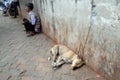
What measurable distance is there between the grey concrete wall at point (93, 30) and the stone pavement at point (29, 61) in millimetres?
A: 378

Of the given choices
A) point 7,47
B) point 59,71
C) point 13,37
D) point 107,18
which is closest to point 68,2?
point 107,18

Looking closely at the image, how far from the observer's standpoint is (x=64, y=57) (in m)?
4.21

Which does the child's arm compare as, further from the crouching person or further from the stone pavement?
the stone pavement

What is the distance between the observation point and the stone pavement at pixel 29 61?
150 inches

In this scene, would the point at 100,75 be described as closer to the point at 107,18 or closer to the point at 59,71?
the point at 59,71

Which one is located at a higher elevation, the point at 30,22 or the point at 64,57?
the point at 30,22

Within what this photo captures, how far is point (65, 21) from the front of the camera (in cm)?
438

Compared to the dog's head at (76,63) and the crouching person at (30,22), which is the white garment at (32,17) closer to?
the crouching person at (30,22)

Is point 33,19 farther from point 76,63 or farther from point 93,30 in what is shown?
point 93,30

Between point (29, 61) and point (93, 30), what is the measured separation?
194 centimetres

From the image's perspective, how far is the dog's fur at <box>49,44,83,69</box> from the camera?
3.96m

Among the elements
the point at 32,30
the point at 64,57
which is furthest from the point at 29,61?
the point at 32,30

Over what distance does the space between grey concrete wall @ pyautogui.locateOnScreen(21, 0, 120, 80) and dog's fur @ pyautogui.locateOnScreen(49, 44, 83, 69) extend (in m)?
0.14

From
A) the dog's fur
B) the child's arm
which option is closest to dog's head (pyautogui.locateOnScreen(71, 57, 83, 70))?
the dog's fur
